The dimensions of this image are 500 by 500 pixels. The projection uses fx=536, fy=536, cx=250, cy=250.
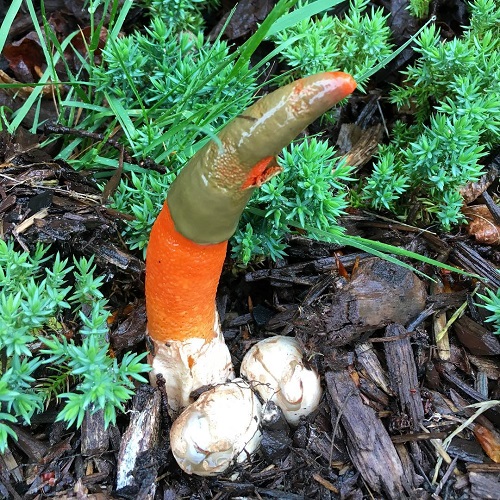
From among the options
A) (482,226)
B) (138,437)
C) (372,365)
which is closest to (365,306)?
(372,365)

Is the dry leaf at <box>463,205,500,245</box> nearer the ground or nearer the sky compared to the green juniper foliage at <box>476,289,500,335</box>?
nearer the sky

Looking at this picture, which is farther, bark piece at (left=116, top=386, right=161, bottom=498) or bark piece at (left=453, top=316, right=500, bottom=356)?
bark piece at (left=453, top=316, right=500, bottom=356)

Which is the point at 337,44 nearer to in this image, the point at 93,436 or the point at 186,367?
the point at 186,367

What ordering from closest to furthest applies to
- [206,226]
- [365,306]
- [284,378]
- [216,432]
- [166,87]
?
[206,226], [216,432], [284,378], [365,306], [166,87]

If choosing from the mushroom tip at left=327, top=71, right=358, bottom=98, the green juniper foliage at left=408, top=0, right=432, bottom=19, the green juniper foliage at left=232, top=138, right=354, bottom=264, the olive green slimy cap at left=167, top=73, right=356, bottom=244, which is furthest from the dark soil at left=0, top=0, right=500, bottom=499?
the mushroom tip at left=327, top=71, right=358, bottom=98

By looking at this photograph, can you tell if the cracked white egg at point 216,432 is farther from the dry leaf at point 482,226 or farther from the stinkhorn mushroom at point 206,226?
the dry leaf at point 482,226

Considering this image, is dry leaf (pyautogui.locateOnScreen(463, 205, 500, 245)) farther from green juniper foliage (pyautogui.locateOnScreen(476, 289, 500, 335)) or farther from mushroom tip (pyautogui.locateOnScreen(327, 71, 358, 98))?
mushroom tip (pyautogui.locateOnScreen(327, 71, 358, 98))

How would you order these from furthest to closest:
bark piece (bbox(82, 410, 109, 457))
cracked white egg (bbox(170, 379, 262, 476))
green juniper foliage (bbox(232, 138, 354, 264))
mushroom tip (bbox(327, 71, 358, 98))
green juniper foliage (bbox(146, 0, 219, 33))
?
green juniper foliage (bbox(146, 0, 219, 33)) → green juniper foliage (bbox(232, 138, 354, 264)) → bark piece (bbox(82, 410, 109, 457)) → cracked white egg (bbox(170, 379, 262, 476)) → mushroom tip (bbox(327, 71, 358, 98))
